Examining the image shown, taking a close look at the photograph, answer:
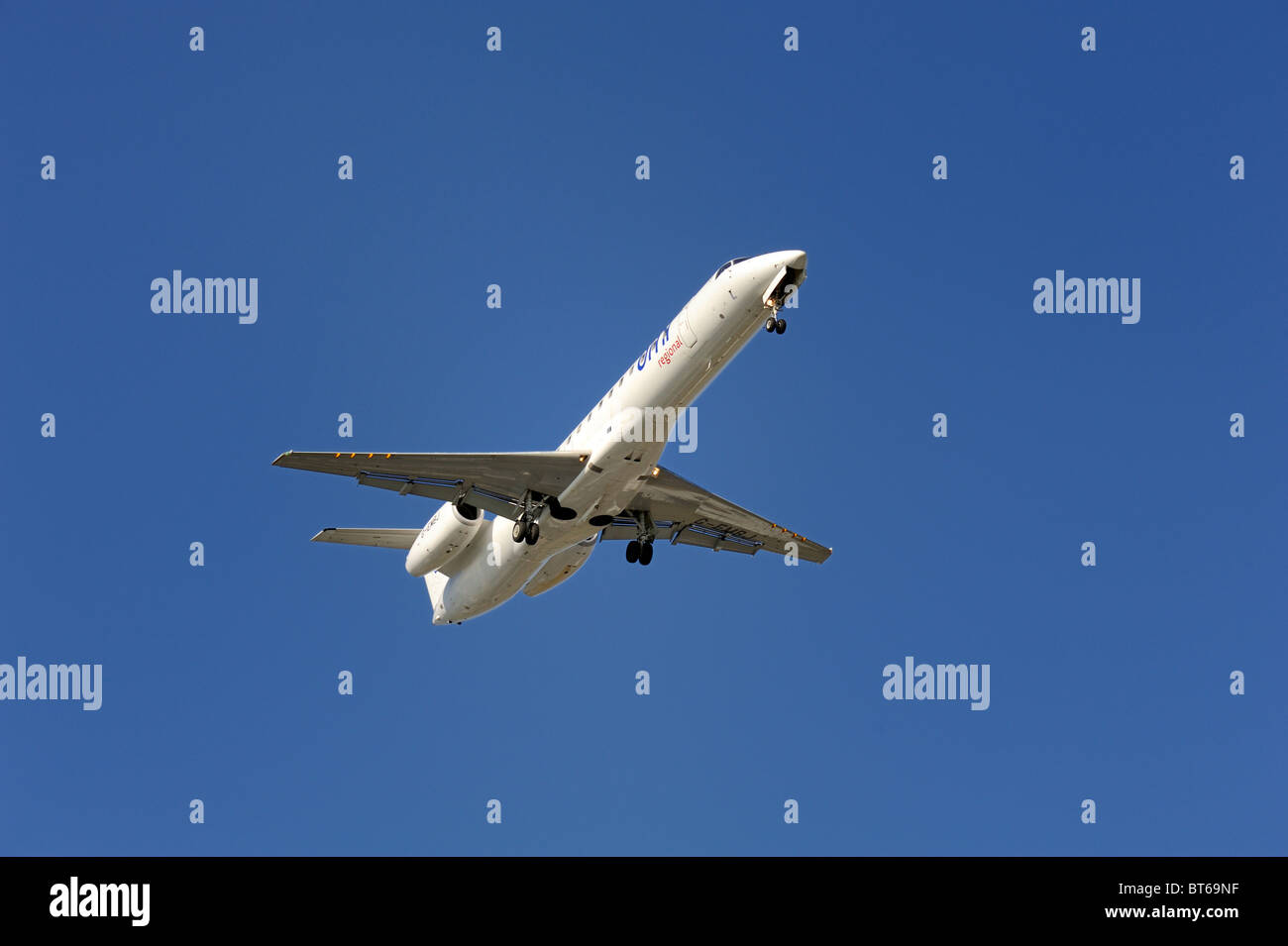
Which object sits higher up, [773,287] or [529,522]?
[773,287]

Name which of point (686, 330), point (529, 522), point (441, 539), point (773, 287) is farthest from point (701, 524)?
point (773, 287)

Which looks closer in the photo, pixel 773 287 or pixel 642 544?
pixel 773 287

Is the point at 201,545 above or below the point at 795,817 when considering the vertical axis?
above

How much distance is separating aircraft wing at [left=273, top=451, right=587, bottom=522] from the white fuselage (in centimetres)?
76

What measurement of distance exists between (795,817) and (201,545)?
20.1 metres

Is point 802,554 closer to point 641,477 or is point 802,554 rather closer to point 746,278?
point 641,477

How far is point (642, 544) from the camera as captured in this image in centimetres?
3959

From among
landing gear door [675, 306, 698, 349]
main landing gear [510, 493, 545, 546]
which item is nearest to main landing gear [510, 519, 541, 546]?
main landing gear [510, 493, 545, 546]

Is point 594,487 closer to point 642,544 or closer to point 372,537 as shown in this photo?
point 642,544

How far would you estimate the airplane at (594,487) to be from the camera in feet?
105

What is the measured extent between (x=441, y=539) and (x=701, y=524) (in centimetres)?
825

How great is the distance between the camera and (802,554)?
43.2 m

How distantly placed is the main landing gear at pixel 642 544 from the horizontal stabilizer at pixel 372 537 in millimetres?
7534
